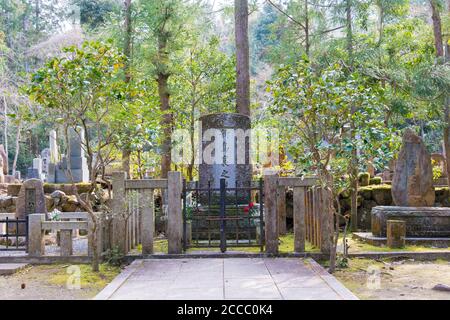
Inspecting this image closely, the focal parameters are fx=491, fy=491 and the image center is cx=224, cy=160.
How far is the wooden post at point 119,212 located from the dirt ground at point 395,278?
3596mm

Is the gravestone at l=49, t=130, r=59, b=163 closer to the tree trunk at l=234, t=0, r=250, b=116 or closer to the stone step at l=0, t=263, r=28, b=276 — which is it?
the tree trunk at l=234, t=0, r=250, b=116

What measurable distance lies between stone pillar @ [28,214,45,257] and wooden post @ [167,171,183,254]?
2158 millimetres

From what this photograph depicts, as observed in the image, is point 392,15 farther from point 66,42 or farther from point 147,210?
point 66,42

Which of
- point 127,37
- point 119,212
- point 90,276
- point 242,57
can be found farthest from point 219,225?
point 127,37

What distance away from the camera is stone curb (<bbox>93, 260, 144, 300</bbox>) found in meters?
5.72

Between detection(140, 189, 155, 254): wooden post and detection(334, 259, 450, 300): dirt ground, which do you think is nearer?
detection(334, 259, 450, 300): dirt ground

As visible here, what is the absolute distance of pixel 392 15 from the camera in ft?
46.7

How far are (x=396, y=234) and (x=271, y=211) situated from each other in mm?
2838

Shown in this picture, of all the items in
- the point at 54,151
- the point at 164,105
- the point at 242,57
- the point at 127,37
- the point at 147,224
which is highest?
the point at 127,37

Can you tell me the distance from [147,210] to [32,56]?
27.9 meters

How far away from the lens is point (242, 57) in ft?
45.2

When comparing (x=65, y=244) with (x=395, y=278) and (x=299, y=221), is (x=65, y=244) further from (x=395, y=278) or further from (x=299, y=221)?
(x=395, y=278)

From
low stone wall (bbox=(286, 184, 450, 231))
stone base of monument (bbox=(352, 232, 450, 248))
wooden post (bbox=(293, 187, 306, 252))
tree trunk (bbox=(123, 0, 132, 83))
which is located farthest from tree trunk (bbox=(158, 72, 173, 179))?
stone base of monument (bbox=(352, 232, 450, 248))

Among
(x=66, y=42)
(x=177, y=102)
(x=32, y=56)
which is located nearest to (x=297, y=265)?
(x=177, y=102)
